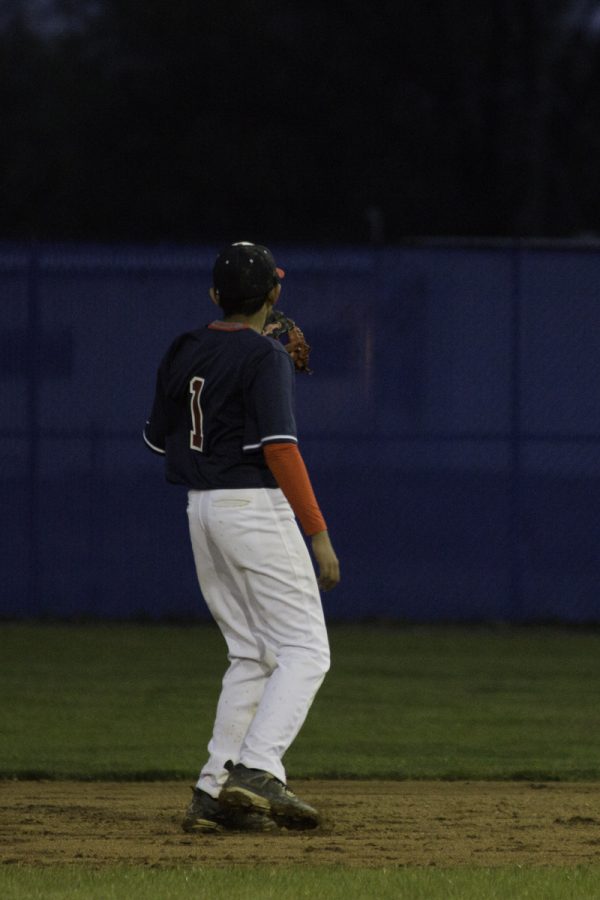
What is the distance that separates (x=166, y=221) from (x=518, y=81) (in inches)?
336

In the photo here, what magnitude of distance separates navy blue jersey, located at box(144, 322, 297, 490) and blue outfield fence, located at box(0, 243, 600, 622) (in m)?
6.86

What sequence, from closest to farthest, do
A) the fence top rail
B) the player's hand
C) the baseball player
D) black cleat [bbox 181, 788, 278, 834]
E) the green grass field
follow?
1. the green grass field
2. the player's hand
3. the baseball player
4. black cleat [bbox 181, 788, 278, 834]
5. the fence top rail

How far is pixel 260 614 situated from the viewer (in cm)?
616

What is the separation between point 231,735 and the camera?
6.22 m

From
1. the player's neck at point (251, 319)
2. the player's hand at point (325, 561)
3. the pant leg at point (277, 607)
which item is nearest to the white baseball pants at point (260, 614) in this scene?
the pant leg at point (277, 607)

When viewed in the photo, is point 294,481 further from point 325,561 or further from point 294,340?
point 294,340

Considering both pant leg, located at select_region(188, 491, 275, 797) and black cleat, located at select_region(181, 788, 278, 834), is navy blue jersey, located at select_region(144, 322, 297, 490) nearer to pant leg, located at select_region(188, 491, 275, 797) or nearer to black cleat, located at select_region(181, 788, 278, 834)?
pant leg, located at select_region(188, 491, 275, 797)

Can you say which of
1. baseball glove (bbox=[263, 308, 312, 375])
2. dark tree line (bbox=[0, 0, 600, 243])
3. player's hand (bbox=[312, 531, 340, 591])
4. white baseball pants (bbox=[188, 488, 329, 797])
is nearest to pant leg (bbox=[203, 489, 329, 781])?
white baseball pants (bbox=[188, 488, 329, 797])

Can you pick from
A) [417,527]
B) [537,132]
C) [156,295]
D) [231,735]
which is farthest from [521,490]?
[537,132]

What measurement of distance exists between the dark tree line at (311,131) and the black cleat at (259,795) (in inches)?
1255

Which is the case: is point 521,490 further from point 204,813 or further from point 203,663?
point 204,813

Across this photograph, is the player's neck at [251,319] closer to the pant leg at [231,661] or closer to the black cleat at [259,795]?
the pant leg at [231,661]

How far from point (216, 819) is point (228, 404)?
1411 mm

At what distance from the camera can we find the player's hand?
592 centimetres
